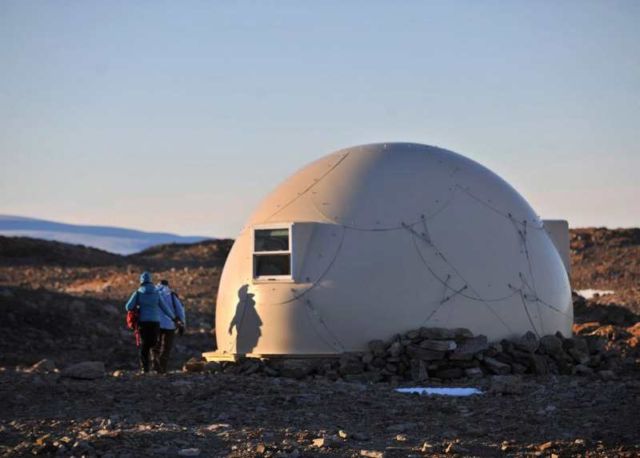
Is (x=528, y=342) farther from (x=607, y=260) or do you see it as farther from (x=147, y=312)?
(x=607, y=260)

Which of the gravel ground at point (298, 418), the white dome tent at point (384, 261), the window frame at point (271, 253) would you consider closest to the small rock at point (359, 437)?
the gravel ground at point (298, 418)

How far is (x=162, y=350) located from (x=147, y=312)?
752mm

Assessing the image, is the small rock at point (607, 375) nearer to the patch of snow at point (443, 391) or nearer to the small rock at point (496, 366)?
the small rock at point (496, 366)

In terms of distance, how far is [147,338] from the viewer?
1769 centimetres

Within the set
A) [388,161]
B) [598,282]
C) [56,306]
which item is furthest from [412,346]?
[598,282]

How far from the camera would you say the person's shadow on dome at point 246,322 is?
17.0 metres

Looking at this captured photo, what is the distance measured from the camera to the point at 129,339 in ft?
90.2

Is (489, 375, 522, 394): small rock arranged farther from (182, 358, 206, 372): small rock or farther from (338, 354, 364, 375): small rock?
(182, 358, 206, 372): small rock

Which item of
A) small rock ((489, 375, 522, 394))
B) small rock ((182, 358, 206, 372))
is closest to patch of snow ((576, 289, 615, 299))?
small rock ((182, 358, 206, 372))

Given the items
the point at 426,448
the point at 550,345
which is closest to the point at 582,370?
the point at 550,345

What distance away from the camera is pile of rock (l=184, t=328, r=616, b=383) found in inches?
631

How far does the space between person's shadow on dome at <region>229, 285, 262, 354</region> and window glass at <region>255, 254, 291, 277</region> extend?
0.31 meters

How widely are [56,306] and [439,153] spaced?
13698mm

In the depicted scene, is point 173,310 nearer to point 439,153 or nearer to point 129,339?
point 439,153
